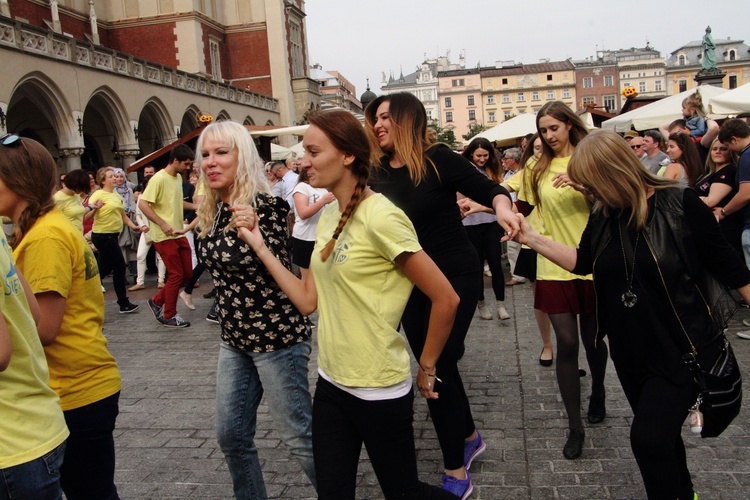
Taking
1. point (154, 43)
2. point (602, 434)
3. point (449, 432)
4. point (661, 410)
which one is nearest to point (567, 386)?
point (602, 434)

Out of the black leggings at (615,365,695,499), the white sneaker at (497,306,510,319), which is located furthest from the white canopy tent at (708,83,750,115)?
the black leggings at (615,365,695,499)

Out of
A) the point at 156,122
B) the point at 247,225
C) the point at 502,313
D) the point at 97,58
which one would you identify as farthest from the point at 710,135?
the point at 156,122

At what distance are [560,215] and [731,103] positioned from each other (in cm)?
736

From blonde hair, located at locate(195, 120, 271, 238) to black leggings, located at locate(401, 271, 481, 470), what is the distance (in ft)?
3.50

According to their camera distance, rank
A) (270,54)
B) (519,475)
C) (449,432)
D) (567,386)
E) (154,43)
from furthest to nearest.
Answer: (270,54) < (154,43) < (567,386) < (519,475) < (449,432)

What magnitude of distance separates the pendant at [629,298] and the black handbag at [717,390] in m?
0.29

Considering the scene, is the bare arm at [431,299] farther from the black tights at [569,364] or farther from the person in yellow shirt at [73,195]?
the person in yellow shirt at [73,195]

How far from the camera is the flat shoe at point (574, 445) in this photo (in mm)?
3951

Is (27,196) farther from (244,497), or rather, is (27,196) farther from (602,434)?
(602,434)

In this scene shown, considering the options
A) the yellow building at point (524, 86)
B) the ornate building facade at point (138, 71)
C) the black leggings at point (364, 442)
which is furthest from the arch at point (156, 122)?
the yellow building at point (524, 86)

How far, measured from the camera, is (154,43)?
40656mm

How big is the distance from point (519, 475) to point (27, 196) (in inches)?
112

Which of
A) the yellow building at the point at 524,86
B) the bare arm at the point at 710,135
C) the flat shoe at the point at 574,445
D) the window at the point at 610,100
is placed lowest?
the flat shoe at the point at 574,445

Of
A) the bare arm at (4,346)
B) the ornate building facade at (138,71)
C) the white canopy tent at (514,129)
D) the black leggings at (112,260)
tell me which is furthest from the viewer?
the ornate building facade at (138,71)
